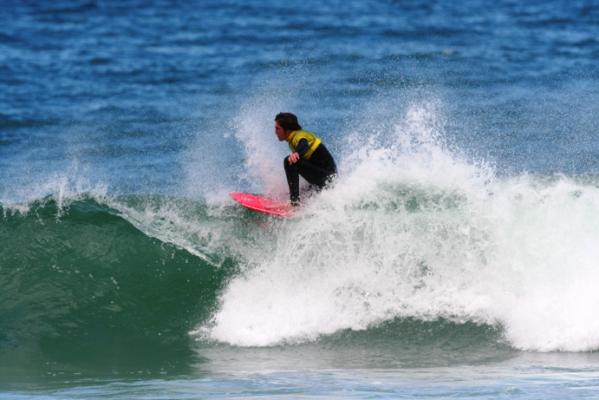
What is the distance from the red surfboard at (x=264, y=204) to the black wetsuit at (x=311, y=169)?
169mm

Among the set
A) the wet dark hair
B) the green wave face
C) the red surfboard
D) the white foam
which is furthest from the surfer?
the green wave face

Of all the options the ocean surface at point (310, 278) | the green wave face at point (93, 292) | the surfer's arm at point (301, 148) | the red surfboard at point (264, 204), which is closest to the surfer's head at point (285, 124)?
the surfer's arm at point (301, 148)

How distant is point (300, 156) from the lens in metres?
12.5

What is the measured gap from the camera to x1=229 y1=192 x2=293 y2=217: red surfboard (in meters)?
12.9

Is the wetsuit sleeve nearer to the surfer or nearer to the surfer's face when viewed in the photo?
the surfer

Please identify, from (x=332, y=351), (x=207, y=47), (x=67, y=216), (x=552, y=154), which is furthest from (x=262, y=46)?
(x=332, y=351)

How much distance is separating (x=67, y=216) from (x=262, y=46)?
20653 millimetres

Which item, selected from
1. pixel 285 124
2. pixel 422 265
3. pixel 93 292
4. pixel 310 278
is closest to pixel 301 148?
pixel 285 124

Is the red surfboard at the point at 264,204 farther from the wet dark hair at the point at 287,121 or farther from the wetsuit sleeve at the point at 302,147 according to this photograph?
the wet dark hair at the point at 287,121

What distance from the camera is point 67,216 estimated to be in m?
14.2

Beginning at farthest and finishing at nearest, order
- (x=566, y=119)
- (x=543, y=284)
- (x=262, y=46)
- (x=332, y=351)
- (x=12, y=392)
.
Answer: (x=262, y=46)
(x=566, y=119)
(x=543, y=284)
(x=332, y=351)
(x=12, y=392)

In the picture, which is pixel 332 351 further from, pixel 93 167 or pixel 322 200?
pixel 93 167

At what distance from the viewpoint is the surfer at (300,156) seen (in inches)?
492

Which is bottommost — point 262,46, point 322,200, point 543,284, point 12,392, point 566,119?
point 12,392
